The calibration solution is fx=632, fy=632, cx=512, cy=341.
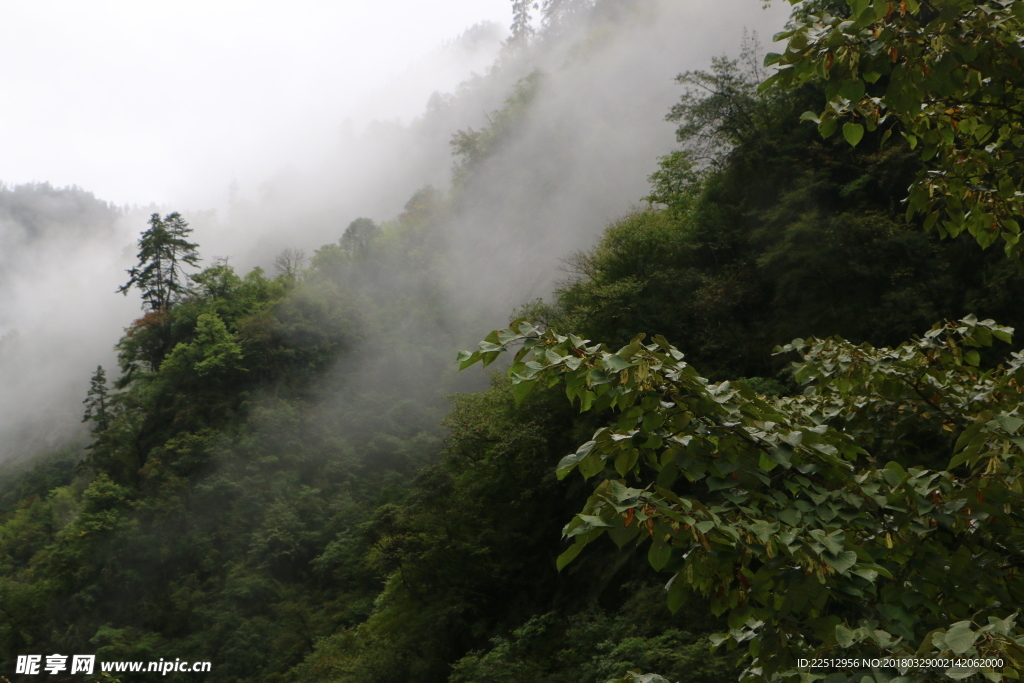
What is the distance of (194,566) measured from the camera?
2403 cm

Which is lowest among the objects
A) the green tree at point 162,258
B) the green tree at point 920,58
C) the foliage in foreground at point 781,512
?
the foliage in foreground at point 781,512

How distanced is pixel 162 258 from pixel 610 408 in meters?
39.9

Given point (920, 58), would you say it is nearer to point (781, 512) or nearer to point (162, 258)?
point (781, 512)

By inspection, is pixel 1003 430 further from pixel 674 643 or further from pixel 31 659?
pixel 31 659

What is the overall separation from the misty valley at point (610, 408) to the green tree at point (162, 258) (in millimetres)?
190

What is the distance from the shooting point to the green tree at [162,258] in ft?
116

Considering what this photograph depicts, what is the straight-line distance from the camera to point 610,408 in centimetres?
219

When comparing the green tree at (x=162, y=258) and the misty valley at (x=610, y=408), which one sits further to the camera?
the green tree at (x=162, y=258)

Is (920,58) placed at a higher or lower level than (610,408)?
higher

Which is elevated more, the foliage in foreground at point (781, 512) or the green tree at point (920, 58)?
the green tree at point (920, 58)

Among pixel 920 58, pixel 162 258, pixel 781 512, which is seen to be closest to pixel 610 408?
pixel 781 512

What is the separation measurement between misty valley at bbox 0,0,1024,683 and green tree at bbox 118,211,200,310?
0.62ft

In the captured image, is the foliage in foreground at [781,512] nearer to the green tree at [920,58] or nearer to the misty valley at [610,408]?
the misty valley at [610,408]

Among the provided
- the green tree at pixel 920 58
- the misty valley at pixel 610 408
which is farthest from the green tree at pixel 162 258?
the green tree at pixel 920 58
